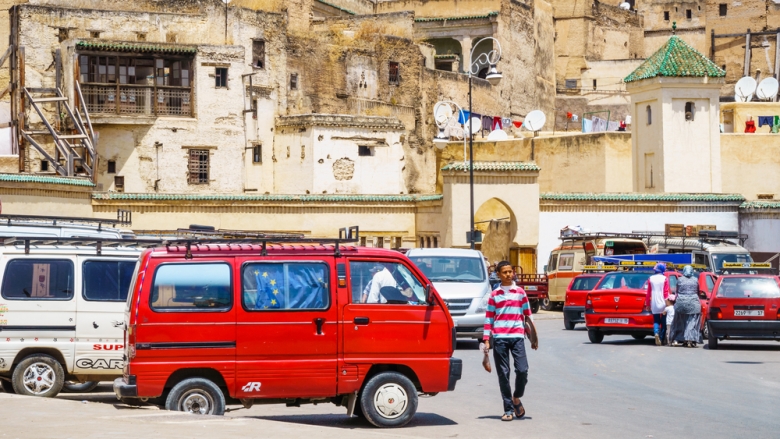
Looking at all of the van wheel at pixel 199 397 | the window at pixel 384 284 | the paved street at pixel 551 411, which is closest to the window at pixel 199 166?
the paved street at pixel 551 411

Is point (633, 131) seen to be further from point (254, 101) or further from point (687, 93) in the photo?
point (254, 101)

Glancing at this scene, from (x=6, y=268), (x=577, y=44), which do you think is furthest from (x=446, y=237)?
(x=577, y=44)

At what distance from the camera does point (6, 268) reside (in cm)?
1570

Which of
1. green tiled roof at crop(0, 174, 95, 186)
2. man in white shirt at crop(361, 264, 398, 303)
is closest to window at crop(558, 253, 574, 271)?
green tiled roof at crop(0, 174, 95, 186)

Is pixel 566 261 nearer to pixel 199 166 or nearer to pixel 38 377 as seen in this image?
pixel 199 166

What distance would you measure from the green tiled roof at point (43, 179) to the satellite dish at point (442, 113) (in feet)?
71.0

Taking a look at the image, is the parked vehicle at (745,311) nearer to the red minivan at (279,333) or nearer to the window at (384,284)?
the red minivan at (279,333)

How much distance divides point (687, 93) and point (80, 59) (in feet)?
76.0

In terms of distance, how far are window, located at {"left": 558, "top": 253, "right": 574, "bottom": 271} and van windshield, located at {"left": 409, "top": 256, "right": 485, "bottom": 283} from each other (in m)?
13.7

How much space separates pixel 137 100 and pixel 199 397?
38075mm

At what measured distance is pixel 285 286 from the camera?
13031 mm

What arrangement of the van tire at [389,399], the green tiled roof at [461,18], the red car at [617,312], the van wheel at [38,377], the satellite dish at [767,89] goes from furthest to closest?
1. the green tiled roof at [461,18]
2. the satellite dish at [767,89]
3. the red car at [617,312]
4. the van wheel at [38,377]
5. the van tire at [389,399]

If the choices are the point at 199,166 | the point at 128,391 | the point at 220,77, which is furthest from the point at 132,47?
the point at 128,391

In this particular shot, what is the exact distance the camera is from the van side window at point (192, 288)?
12734 millimetres
